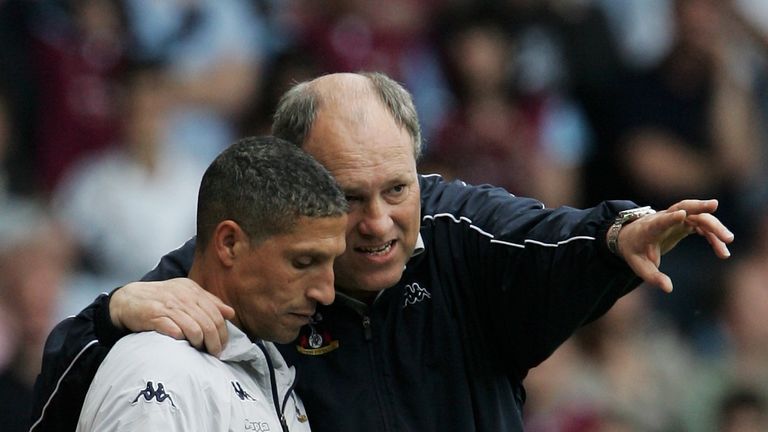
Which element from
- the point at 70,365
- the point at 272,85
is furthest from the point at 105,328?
the point at 272,85

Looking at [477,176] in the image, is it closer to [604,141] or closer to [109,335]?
[604,141]

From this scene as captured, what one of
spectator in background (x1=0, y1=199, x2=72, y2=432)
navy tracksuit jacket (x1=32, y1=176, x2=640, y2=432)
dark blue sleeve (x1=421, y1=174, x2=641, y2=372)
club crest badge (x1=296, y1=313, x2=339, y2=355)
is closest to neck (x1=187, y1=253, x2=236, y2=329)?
navy tracksuit jacket (x1=32, y1=176, x2=640, y2=432)

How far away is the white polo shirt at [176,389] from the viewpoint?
9.34ft

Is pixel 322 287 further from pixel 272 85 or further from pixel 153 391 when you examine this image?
pixel 272 85

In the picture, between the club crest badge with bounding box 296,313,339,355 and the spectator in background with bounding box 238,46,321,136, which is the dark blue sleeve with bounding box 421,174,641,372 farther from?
the spectator in background with bounding box 238,46,321,136

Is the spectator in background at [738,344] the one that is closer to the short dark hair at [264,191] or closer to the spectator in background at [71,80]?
the spectator in background at [71,80]

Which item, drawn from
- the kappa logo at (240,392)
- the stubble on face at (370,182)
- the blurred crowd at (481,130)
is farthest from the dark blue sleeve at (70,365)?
the blurred crowd at (481,130)

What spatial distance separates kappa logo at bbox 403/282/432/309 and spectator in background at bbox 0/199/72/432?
295 cm

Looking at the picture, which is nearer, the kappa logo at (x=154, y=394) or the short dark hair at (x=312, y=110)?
the kappa logo at (x=154, y=394)

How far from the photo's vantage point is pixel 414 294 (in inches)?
145

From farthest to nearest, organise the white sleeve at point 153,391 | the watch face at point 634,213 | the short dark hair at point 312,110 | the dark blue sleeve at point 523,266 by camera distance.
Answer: the short dark hair at point 312,110
the dark blue sleeve at point 523,266
the watch face at point 634,213
the white sleeve at point 153,391

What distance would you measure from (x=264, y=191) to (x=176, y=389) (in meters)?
0.49

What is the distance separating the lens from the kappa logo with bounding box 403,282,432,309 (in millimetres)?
3678

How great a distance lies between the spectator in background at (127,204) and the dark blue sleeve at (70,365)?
3.08 metres
